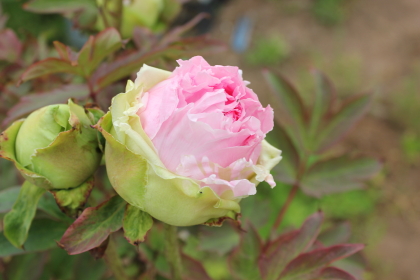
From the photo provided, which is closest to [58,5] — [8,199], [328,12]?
[8,199]

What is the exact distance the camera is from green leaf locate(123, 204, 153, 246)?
0.37m

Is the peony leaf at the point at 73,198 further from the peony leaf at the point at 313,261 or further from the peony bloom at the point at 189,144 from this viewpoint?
the peony leaf at the point at 313,261

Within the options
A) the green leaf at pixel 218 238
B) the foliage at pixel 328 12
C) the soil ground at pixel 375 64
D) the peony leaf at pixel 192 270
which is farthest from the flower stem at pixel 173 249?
the foliage at pixel 328 12

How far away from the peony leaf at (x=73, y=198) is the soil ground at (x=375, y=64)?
1.51m

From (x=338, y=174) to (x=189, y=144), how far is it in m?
0.42

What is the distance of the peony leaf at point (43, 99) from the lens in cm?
50

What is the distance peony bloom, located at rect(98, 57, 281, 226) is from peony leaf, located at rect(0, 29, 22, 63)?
1.28 feet

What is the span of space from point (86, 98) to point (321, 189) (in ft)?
1.23

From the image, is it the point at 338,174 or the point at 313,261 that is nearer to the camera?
the point at 313,261

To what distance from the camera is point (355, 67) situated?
2.24 meters

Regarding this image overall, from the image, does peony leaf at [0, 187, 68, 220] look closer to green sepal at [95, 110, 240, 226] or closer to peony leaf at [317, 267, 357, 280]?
green sepal at [95, 110, 240, 226]

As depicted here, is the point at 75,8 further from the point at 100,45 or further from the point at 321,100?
the point at 321,100

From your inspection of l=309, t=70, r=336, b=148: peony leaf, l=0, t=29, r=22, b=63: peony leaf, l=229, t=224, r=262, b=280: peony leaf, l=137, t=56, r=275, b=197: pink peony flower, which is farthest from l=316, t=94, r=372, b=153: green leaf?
l=0, t=29, r=22, b=63: peony leaf

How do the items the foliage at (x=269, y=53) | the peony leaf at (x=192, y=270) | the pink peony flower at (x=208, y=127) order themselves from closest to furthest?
the pink peony flower at (x=208, y=127) < the peony leaf at (x=192, y=270) < the foliage at (x=269, y=53)
